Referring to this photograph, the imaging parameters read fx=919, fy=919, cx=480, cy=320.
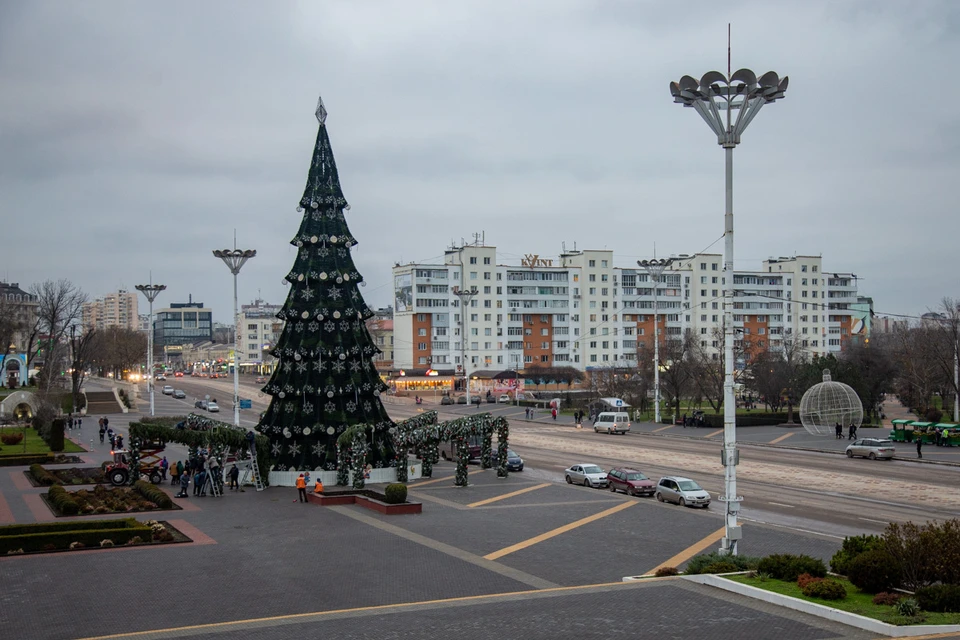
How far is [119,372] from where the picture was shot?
157 meters

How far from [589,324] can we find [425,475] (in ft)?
304

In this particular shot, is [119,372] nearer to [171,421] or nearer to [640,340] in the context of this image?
[640,340]

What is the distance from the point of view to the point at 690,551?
24.2 metres

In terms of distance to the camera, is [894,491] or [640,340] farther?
[640,340]

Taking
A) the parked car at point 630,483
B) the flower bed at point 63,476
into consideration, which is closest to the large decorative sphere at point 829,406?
the parked car at point 630,483

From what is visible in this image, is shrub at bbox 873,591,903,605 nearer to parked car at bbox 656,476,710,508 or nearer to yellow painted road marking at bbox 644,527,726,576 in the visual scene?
yellow painted road marking at bbox 644,527,726,576

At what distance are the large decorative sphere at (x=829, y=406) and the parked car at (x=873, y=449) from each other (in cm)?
777

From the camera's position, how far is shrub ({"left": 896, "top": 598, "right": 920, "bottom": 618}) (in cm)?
1485

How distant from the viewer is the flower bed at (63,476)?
38.2 m

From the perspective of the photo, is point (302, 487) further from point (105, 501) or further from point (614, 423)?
point (614, 423)

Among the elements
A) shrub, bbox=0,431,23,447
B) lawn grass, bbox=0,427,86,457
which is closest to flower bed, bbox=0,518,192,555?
lawn grass, bbox=0,427,86,457

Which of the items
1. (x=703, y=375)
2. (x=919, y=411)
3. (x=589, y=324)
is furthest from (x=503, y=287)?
(x=919, y=411)

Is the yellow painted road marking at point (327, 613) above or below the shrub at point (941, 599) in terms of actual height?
below

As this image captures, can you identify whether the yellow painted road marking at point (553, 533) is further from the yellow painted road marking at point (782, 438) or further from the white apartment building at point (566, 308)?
the white apartment building at point (566, 308)
